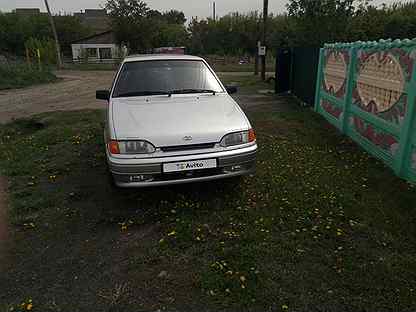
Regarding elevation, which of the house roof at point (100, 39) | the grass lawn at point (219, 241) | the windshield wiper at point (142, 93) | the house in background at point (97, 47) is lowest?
the grass lawn at point (219, 241)

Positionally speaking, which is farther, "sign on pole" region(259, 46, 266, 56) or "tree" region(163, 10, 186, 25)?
"tree" region(163, 10, 186, 25)

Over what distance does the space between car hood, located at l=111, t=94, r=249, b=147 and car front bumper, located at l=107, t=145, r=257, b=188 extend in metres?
0.17

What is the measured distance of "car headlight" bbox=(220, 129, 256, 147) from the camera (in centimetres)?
339

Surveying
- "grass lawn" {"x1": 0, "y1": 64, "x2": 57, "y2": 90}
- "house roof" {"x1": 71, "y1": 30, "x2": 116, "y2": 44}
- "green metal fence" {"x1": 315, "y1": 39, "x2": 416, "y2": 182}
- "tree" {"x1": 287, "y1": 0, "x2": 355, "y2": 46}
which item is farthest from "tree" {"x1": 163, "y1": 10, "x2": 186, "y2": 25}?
"green metal fence" {"x1": 315, "y1": 39, "x2": 416, "y2": 182}

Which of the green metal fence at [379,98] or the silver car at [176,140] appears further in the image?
the green metal fence at [379,98]

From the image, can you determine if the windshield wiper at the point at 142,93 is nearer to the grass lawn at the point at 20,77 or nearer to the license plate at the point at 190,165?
the license plate at the point at 190,165

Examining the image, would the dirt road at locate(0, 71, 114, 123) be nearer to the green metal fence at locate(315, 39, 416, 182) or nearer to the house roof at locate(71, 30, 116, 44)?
the green metal fence at locate(315, 39, 416, 182)

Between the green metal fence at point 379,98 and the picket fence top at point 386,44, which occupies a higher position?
the picket fence top at point 386,44

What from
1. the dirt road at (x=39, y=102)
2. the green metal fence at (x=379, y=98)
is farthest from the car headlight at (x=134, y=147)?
the dirt road at (x=39, y=102)

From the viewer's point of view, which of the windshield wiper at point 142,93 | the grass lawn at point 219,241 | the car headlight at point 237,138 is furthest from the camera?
the windshield wiper at point 142,93

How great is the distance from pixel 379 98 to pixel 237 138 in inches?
103

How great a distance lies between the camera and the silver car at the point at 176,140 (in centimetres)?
321

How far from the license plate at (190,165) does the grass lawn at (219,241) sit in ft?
1.61

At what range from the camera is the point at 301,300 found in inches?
88.1
